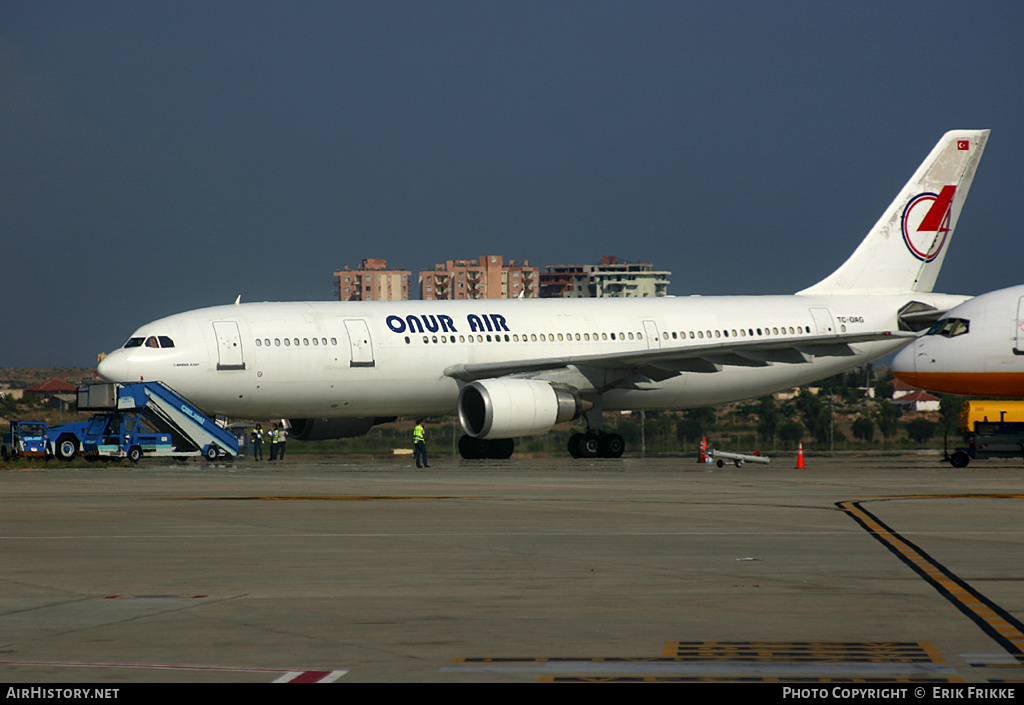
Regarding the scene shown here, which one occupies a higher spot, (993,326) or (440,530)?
(993,326)

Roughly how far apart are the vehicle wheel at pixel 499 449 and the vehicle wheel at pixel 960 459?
1288 cm

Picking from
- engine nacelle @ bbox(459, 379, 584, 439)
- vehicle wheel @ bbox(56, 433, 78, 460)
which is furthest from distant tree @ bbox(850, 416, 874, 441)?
vehicle wheel @ bbox(56, 433, 78, 460)

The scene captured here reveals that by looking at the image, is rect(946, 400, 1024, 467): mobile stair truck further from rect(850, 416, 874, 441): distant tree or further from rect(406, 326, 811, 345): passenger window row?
rect(850, 416, 874, 441): distant tree

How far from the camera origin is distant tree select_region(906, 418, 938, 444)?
56.3 m

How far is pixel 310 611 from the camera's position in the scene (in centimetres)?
1050

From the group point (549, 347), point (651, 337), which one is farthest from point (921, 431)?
point (549, 347)

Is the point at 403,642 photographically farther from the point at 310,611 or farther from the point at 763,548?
the point at 763,548

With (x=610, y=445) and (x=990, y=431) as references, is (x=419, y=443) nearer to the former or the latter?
(x=610, y=445)

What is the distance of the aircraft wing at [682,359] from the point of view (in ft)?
115

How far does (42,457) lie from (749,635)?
31.0m

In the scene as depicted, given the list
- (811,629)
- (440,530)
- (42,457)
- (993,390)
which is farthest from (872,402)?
(811,629)

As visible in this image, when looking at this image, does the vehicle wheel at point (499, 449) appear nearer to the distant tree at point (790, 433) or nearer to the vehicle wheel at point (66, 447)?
the vehicle wheel at point (66, 447)

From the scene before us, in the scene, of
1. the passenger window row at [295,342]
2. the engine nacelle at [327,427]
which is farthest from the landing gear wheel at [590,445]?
the passenger window row at [295,342]

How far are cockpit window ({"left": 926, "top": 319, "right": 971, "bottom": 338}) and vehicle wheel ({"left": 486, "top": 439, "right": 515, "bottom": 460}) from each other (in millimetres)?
12722
